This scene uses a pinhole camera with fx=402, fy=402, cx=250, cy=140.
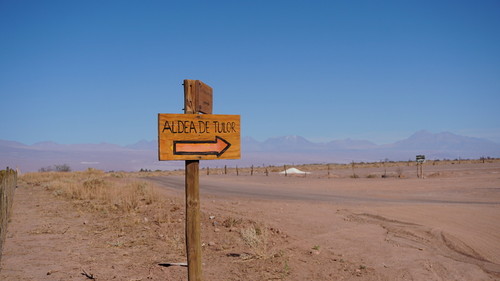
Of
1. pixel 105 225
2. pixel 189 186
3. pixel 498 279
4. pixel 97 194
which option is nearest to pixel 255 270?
pixel 189 186

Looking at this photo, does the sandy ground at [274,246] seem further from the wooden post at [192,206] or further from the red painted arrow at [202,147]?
the red painted arrow at [202,147]

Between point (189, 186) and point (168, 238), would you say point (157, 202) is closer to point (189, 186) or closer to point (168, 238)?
point (168, 238)

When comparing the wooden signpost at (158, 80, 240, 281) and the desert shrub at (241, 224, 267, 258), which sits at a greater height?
the wooden signpost at (158, 80, 240, 281)

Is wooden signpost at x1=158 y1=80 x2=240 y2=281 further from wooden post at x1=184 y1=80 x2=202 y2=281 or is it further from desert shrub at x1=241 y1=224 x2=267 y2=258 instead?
desert shrub at x1=241 y1=224 x2=267 y2=258

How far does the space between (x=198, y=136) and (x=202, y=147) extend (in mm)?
150

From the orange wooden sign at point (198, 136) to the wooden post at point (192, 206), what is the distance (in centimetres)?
17

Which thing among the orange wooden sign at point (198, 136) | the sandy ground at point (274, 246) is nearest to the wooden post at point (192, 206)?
the orange wooden sign at point (198, 136)

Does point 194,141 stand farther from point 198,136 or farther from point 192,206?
point 192,206

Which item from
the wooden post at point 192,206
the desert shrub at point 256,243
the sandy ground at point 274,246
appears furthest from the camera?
the desert shrub at point 256,243

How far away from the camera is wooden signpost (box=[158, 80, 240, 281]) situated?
4.95 m

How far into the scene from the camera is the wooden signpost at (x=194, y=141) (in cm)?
495

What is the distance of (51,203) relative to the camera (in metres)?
18.0

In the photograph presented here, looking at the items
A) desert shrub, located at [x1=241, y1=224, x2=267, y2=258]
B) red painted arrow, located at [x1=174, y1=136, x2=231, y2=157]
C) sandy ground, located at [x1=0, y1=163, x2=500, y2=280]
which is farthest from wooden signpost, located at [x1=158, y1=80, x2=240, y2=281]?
desert shrub, located at [x1=241, y1=224, x2=267, y2=258]

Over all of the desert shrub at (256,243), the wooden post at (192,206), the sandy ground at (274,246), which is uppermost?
the wooden post at (192,206)
